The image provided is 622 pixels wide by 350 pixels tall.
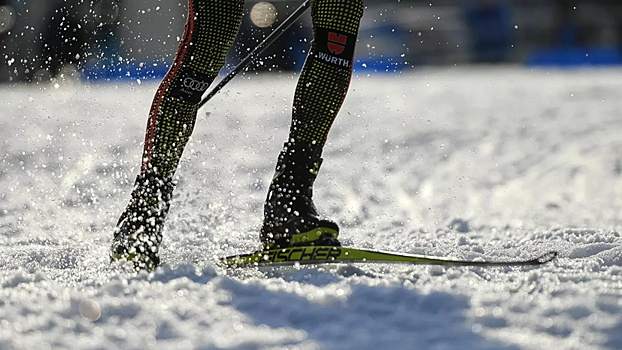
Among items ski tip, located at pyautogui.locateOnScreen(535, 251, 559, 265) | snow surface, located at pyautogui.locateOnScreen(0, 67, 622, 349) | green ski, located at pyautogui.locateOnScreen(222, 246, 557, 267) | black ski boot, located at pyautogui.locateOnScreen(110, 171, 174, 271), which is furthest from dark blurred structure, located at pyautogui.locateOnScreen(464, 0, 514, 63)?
black ski boot, located at pyautogui.locateOnScreen(110, 171, 174, 271)

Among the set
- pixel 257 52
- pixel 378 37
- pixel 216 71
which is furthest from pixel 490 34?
pixel 216 71

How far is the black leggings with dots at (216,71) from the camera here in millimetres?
Answer: 2430

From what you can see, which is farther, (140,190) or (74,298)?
(140,190)

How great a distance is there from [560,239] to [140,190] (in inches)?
57.0

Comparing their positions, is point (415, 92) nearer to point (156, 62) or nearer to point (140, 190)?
point (156, 62)

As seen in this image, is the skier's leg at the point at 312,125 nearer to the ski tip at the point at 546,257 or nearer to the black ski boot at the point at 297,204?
the black ski boot at the point at 297,204

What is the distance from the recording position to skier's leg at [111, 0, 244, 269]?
7.92ft

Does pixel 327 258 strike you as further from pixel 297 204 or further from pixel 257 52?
pixel 257 52

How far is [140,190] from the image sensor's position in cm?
245

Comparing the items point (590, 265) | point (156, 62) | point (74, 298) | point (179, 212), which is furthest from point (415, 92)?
point (74, 298)

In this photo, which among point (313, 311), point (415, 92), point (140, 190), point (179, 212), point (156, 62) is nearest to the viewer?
point (313, 311)

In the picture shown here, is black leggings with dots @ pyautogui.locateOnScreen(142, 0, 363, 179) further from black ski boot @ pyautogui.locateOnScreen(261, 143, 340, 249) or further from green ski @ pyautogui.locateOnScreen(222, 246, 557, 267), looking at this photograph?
green ski @ pyautogui.locateOnScreen(222, 246, 557, 267)

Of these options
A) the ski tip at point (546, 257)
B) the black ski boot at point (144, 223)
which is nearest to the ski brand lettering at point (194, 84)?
the black ski boot at point (144, 223)

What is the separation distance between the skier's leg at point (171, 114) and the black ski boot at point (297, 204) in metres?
0.31
